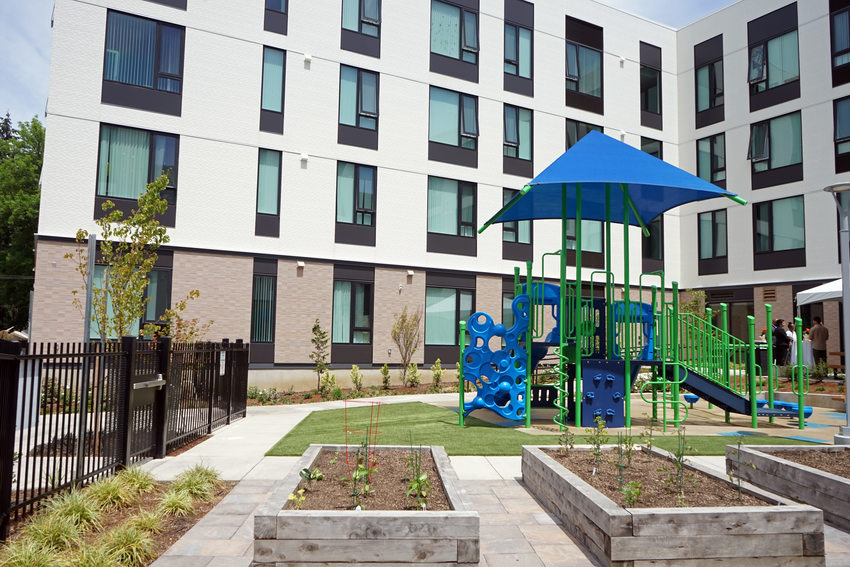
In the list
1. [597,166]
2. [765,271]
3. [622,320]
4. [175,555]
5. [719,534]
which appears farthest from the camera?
[765,271]

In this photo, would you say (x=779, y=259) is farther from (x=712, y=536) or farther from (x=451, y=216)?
(x=712, y=536)

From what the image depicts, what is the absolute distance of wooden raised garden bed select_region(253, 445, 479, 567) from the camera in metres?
4.01

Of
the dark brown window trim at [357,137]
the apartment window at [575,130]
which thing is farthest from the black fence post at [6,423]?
the apartment window at [575,130]

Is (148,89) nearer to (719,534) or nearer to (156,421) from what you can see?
(156,421)

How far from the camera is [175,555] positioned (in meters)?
4.57

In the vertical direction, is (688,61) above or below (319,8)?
above

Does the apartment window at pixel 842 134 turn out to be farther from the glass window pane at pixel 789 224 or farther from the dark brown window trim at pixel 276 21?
the dark brown window trim at pixel 276 21

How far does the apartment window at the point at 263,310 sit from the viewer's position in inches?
730

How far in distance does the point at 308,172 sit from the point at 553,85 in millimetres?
11353

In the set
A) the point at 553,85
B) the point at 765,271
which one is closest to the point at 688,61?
the point at 553,85

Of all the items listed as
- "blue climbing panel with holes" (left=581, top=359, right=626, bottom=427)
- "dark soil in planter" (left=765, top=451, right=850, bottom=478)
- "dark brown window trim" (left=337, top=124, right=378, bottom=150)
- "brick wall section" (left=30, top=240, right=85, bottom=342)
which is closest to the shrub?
"dark soil in planter" (left=765, top=451, right=850, bottom=478)

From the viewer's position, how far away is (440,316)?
21.8 meters

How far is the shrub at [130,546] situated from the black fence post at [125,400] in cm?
277

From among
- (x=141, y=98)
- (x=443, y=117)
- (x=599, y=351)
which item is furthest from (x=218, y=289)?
(x=599, y=351)
